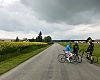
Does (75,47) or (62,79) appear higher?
(75,47)

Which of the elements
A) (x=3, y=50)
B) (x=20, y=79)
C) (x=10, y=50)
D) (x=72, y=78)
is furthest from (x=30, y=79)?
(x=10, y=50)

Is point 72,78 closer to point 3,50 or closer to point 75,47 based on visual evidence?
point 75,47

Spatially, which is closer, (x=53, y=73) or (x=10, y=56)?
(x=53, y=73)

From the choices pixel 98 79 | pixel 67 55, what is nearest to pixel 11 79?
pixel 98 79

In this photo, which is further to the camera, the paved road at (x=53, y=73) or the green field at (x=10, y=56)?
the green field at (x=10, y=56)

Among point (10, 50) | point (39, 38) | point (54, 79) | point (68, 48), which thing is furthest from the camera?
point (39, 38)

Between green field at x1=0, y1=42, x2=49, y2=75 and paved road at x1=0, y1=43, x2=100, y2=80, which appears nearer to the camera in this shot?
paved road at x1=0, y1=43, x2=100, y2=80

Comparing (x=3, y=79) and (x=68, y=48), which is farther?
(x=68, y=48)

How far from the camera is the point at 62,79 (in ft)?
34.9

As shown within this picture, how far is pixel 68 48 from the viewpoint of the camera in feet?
66.4

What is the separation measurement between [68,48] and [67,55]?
2.07ft

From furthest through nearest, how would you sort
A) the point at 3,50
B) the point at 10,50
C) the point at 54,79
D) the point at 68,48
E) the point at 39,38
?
the point at 39,38
the point at 10,50
the point at 3,50
the point at 68,48
the point at 54,79

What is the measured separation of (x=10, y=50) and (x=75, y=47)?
15.2m

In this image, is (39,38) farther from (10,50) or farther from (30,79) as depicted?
(30,79)
